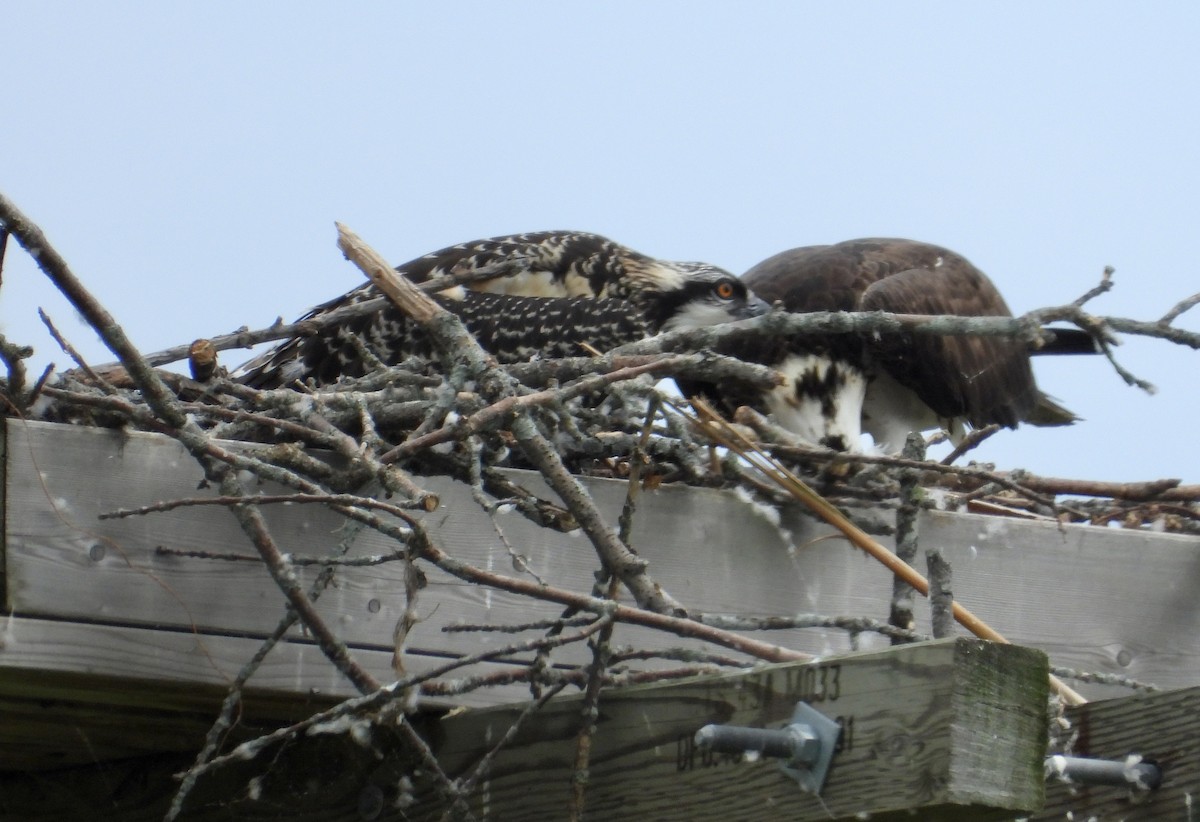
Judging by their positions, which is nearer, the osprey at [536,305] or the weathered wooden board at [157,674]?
the weathered wooden board at [157,674]

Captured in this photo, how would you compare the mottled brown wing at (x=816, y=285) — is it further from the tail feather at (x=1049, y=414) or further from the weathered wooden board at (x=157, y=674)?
the weathered wooden board at (x=157, y=674)

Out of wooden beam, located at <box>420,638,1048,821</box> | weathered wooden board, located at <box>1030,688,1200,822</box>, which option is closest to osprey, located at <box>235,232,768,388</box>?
wooden beam, located at <box>420,638,1048,821</box>

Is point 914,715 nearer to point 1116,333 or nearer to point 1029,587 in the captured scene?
point 1029,587

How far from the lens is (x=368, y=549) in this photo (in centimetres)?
240

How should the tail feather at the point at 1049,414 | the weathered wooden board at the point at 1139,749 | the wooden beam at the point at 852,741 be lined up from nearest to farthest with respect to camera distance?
the wooden beam at the point at 852,741 < the weathered wooden board at the point at 1139,749 < the tail feather at the point at 1049,414

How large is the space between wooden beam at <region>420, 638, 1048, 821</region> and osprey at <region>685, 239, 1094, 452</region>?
2.63 meters

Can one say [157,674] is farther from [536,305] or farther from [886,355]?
[886,355]

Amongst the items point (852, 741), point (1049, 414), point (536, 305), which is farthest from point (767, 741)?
point (1049, 414)

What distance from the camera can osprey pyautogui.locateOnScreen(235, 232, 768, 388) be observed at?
4.09 metres

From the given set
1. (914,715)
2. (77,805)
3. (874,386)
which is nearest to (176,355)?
(77,805)

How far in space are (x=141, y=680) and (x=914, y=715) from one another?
1.20 meters

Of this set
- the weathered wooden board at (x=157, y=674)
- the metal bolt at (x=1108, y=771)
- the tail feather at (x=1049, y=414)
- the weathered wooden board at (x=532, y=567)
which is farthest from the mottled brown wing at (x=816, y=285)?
the metal bolt at (x=1108, y=771)

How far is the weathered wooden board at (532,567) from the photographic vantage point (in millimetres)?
2295

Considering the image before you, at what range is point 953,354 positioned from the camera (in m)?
5.02
